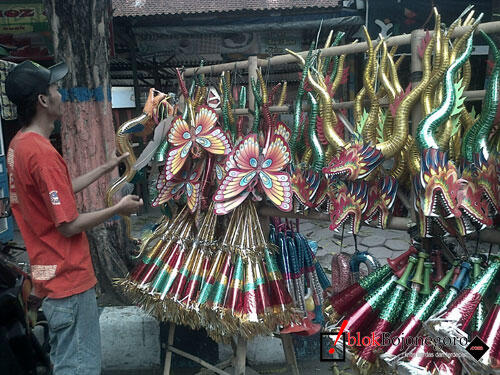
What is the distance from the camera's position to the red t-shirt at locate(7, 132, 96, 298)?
1344 mm

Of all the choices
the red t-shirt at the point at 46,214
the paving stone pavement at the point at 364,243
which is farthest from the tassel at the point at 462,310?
the paving stone pavement at the point at 364,243

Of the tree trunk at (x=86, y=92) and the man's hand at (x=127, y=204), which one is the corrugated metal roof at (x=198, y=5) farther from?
the man's hand at (x=127, y=204)

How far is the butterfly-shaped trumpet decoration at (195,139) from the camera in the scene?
1801 mm

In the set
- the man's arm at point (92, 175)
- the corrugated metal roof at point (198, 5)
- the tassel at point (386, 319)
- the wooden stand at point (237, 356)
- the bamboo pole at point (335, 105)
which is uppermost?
the corrugated metal roof at point (198, 5)

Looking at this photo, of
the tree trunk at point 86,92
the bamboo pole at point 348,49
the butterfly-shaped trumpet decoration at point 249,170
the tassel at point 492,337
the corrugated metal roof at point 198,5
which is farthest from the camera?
the corrugated metal roof at point 198,5

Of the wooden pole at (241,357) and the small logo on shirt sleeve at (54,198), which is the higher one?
the small logo on shirt sleeve at (54,198)

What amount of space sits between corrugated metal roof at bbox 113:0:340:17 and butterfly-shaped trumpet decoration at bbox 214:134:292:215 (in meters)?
4.48

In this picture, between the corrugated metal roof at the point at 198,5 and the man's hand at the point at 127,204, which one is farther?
the corrugated metal roof at the point at 198,5

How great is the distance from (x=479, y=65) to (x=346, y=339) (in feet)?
16.3

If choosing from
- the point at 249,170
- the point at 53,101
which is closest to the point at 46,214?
the point at 53,101

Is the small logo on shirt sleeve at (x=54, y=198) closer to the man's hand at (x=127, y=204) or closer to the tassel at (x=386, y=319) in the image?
the man's hand at (x=127, y=204)

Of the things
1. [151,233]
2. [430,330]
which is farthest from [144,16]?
[430,330]

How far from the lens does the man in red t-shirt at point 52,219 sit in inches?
53.3

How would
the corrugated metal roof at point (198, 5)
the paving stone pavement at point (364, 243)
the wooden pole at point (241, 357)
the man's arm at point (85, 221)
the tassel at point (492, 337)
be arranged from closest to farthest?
the tassel at point (492, 337) → the man's arm at point (85, 221) → the wooden pole at point (241, 357) → the paving stone pavement at point (364, 243) → the corrugated metal roof at point (198, 5)
